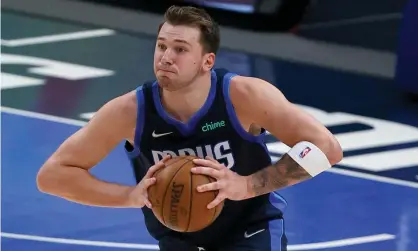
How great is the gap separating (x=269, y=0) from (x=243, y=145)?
26.2ft

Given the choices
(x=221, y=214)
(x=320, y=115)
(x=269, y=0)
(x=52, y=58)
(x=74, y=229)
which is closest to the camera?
(x=221, y=214)

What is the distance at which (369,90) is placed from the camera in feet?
35.0

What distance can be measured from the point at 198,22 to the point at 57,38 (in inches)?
313

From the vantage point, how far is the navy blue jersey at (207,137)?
479cm

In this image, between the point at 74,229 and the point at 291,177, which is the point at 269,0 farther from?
the point at 291,177

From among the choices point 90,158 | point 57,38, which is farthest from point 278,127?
point 57,38

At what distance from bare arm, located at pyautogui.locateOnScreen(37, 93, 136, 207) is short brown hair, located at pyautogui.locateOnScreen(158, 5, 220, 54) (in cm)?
44

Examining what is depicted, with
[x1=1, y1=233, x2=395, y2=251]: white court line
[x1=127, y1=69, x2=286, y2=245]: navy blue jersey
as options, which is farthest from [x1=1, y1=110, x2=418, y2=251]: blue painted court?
[x1=127, y1=69, x2=286, y2=245]: navy blue jersey

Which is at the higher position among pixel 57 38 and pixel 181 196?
pixel 181 196

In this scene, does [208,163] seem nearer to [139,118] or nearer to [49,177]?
[139,118]

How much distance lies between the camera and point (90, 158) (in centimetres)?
485

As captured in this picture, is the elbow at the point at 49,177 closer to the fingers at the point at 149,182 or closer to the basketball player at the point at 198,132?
the basketball player at the point at 198,132

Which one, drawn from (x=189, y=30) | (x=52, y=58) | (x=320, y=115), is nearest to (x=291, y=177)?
(x=189, y=30)

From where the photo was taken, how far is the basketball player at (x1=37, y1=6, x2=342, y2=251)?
464 centimetres
